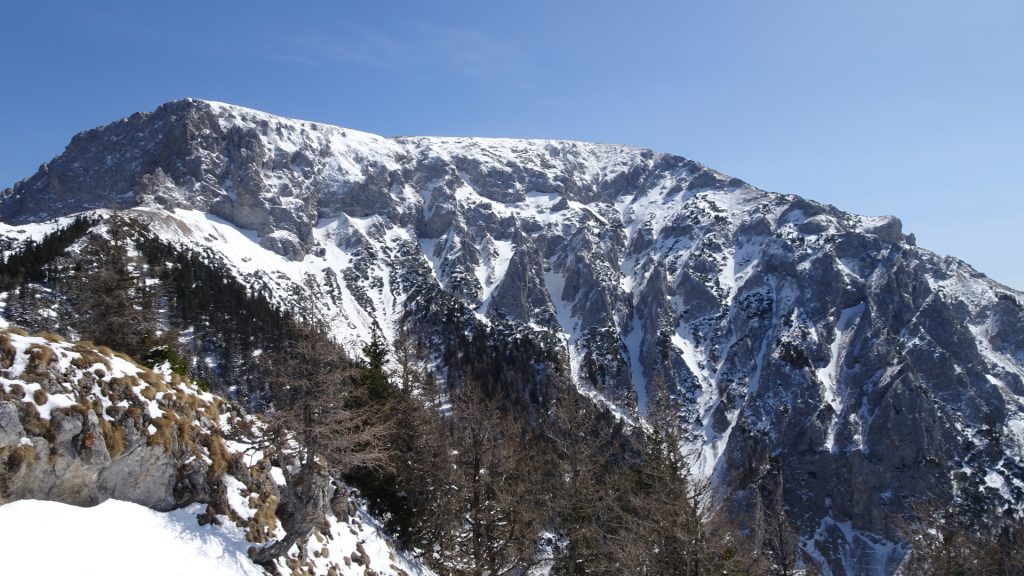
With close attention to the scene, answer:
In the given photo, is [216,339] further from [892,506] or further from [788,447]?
[892,506]

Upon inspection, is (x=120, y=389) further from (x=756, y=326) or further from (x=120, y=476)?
(x=756, y=326)

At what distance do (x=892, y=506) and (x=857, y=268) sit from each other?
77.2m

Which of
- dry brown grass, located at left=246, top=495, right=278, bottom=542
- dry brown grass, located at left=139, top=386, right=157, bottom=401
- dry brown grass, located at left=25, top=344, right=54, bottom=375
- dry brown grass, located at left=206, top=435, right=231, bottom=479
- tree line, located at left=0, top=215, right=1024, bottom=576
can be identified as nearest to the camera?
dry brown grass, located at left=25, top=344, right=54, bottom=375

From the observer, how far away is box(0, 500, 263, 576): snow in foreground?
1030cm

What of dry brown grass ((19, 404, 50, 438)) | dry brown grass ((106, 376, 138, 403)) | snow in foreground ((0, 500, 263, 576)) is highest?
dry brown grass ((106, 376, 138, 403))

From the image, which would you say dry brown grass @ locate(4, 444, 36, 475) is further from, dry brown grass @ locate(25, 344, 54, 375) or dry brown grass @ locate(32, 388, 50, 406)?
dry brown grass @ locate(25, 344, 54, 375)

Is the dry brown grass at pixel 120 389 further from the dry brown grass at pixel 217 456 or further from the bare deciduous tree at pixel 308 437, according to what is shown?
the bare deciduous tree at pixel 308 437

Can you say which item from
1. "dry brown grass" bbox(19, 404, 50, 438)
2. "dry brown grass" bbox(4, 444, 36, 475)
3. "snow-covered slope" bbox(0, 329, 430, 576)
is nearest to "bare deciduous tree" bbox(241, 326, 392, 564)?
"snow-covered slope" bbox(0, 329, 430, 576)

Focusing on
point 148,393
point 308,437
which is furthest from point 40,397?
point 308,437

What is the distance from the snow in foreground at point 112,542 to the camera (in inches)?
406

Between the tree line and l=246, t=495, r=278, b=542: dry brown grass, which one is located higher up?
the tree line

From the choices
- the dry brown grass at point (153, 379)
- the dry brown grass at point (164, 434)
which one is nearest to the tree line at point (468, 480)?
the dry brown grass at point (164, 434)

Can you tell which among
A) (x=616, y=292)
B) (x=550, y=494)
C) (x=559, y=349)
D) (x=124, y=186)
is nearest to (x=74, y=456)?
(x=550, y=494)

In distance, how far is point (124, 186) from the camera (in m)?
191
